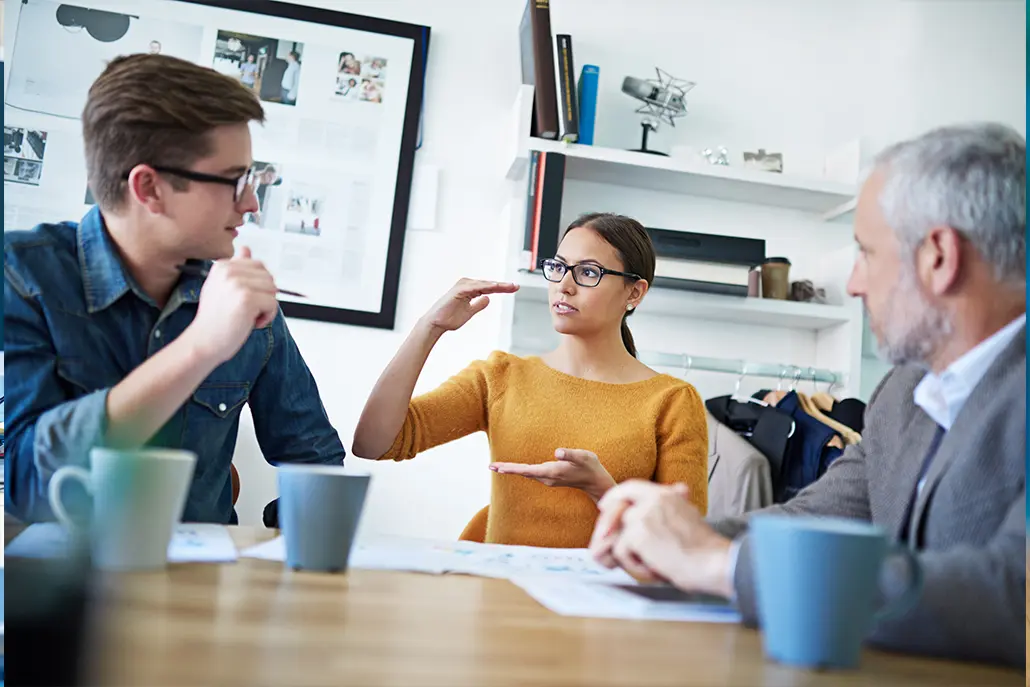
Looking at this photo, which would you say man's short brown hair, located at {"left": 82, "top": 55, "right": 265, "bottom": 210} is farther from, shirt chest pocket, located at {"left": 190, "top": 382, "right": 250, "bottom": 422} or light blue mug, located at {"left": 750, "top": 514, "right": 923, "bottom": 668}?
light blue mug, located at {"left": 750, "top": 514, "right": 923, "bottom": 668}

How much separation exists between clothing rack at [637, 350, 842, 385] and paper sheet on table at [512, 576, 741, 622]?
0.14 metres

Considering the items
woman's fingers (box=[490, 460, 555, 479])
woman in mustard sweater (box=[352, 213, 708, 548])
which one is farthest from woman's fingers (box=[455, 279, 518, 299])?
woman's fingers (box=[490, 460, 555, 479])

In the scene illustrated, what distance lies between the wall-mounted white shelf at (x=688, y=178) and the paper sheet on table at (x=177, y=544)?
0.26 m

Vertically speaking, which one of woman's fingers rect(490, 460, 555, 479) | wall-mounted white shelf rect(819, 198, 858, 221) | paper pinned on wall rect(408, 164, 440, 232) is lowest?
woman's fingers rect(490, 460, 555, 479)

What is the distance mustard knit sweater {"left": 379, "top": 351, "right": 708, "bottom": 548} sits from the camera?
1.58 feet

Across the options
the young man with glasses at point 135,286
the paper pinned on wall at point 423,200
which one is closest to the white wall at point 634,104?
the paper pinned on wall at point 423,200

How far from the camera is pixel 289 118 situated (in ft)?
1.49

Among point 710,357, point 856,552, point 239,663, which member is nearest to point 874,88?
point 710,357

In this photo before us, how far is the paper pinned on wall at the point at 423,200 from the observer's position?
49 cm

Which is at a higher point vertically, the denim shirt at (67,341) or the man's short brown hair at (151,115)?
the man's short brown hair at (151,115)

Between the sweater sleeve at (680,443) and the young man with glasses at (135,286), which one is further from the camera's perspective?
the sweater sleeve at (680,443)

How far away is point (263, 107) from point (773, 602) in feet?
1.14

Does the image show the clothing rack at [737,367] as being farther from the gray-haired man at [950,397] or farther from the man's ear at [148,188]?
the man's ear at [148,188]

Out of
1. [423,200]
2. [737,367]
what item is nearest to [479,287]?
[423,200]
